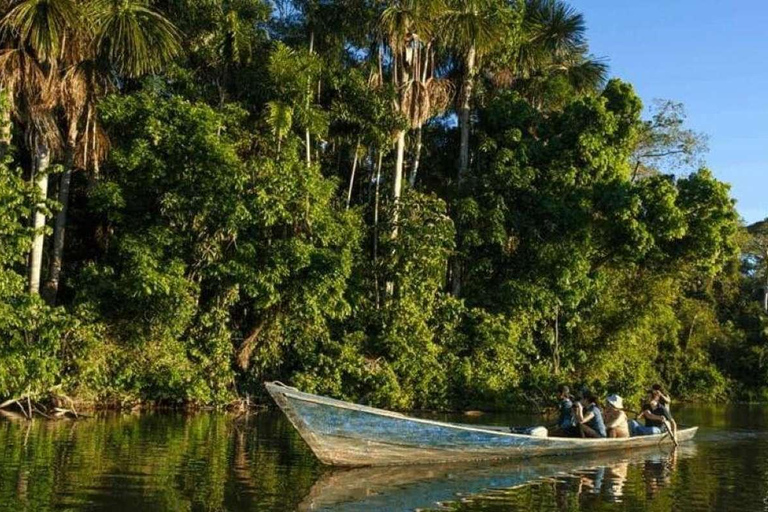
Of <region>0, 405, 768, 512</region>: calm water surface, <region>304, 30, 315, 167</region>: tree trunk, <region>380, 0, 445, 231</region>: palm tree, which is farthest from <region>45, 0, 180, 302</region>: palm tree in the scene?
<region>0, 405, 768, 512</region>: calm water surface

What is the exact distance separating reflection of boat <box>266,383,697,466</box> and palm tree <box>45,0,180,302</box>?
1133 cm

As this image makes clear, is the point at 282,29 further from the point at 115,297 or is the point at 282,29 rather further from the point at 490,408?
the point at 490,408

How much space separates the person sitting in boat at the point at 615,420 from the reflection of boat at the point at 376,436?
136 inches

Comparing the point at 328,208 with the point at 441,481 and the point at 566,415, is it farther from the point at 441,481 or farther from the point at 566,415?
the point at 441,481

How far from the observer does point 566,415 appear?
17.6 meters

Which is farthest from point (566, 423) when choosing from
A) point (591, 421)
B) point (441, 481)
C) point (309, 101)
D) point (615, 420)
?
point (309, 101)

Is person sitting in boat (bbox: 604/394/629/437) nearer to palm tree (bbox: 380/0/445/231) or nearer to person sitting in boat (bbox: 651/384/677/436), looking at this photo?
person sitting in boat (bbox: 651/384/677/436)

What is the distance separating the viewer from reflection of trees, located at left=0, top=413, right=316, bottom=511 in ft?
33.9

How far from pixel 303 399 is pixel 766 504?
21.6 ft

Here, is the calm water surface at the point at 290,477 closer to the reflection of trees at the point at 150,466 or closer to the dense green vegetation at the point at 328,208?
the reflection of trees at the point at 150,466

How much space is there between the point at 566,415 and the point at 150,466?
8.55 metres

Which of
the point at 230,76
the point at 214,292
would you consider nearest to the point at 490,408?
the point at 214,292

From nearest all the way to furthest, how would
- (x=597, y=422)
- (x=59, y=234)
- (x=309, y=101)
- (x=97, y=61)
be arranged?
(x=597, y=422), (x=97, y=61), (x=59, y=234), (x=309, y=101)

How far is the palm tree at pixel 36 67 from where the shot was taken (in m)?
19.6
